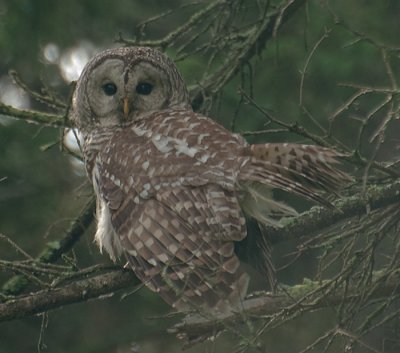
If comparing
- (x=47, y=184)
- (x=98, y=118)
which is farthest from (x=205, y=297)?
(x=47, y=184)

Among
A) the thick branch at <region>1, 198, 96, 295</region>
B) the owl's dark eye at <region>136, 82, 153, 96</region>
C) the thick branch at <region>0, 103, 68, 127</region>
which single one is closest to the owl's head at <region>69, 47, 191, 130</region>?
the owl's dark eye at <region>136, 82, 153, 96</region>

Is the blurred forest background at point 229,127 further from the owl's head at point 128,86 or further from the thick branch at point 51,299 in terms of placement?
the thick branch at point 51,299

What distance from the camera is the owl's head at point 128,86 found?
20.3 ft

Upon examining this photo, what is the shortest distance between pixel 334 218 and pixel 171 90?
5.50 ft

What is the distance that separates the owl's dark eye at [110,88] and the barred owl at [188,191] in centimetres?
28

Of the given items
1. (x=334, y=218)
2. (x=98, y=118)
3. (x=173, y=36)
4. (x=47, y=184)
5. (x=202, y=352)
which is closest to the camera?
(x=334, y=218)

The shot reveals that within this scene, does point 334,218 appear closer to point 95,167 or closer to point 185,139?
point 185,139

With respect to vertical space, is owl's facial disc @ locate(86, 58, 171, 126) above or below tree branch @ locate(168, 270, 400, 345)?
above

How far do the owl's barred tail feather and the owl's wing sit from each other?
12 centimetres

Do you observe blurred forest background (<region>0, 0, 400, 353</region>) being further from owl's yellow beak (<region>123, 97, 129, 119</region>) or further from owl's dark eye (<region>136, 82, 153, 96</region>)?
owl's yellow beak (<region>123, 97, 129, 119</region>)

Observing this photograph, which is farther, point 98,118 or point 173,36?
point 98,118

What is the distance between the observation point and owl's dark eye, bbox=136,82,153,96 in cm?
625

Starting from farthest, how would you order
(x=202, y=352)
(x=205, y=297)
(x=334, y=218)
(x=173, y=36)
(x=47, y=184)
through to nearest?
(x=47, y=184) < (x=202, y=352) < (x=173, y=36) < (x=334, y=218) < (x=205, y=297)

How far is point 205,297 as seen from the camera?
4594mm
